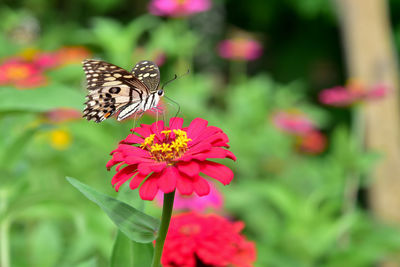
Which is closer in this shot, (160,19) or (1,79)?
(1,79)

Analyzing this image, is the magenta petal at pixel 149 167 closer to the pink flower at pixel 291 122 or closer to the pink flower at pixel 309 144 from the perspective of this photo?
the pink flower at pixel 291 122

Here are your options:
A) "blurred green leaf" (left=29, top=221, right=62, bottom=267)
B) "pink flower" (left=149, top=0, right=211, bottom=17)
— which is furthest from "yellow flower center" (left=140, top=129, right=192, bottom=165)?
"pink flower" (left=149, top=0, right=211, bottom=17)

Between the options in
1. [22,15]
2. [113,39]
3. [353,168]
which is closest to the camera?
[353,168]

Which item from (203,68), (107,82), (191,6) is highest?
(107,82)

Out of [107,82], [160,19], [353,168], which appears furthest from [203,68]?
[107,82]

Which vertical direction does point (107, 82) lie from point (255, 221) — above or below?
above

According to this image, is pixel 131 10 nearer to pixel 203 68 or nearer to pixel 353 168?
pixel 203 68

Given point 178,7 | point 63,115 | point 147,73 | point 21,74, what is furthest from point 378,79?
point 147,73
